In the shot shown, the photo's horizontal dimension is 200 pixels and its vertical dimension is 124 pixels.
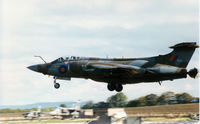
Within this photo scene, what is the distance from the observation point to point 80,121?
4806 cm

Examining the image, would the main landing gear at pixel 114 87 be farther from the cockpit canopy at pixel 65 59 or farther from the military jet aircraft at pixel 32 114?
the military jet aircraft at pixel 32 114

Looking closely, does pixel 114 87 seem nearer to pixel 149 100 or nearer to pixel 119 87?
pixel 119 87

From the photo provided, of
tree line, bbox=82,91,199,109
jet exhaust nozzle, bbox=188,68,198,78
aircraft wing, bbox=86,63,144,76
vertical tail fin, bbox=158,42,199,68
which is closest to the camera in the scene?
jet exhaust nozzle, bbox=188,68,198,78

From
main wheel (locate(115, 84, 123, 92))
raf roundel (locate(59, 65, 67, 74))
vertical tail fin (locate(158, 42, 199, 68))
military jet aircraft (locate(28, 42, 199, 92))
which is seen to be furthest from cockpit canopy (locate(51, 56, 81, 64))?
vertical tail fin (locate(158, 42, 199, 68))

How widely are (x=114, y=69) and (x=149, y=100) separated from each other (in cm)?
1639

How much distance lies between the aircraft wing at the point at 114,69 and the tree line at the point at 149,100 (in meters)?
12.2

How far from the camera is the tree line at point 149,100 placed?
45.3 meters

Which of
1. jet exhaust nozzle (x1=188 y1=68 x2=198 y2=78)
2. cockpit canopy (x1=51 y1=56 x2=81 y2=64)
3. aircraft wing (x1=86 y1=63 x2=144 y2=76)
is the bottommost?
jet exhaust nozzle (x1=188 y1=68 x2=198 y2=78)

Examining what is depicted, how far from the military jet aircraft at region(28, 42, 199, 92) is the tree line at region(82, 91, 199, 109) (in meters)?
10.9

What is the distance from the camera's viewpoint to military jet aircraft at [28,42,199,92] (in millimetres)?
31594

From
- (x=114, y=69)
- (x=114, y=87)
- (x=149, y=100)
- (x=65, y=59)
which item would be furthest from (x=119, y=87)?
(x=149, y=100)

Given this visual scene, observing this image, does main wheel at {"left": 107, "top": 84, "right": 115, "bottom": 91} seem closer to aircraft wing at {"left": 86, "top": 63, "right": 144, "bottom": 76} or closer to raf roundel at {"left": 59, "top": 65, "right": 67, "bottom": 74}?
aircraft wing at {"left": 86, "top": 63, "right": 144, "bottom": 76}

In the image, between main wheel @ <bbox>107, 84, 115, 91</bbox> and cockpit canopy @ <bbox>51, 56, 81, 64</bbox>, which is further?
cockpit canopy @ <bbox>51, 56, 81, 64</bbox>

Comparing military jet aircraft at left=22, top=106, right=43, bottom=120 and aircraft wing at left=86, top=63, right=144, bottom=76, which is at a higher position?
aircraft wing at left=86, top=63, right=144, bottom=76
